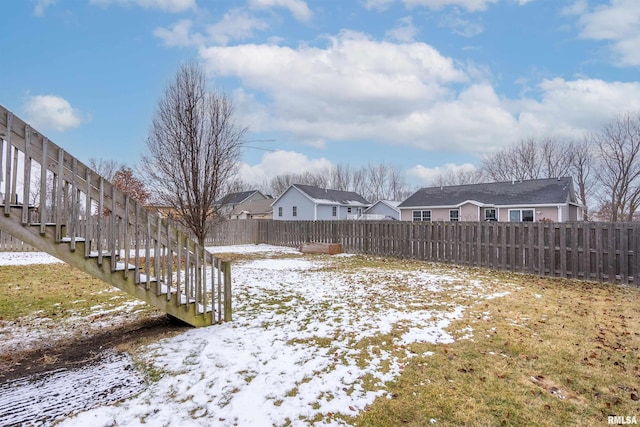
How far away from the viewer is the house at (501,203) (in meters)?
20.8

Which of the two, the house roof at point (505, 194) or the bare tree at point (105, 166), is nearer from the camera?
the house roof at point (505, 194)

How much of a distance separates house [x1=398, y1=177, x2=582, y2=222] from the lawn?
54.4 feet

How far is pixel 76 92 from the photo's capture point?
12086 millimetres

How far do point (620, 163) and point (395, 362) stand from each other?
117 ft

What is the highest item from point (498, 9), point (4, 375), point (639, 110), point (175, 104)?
point (639, 110)

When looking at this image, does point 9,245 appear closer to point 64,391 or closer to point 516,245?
point 64,391

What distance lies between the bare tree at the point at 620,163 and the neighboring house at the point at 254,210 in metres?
35.8

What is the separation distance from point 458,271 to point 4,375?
31.7 ft

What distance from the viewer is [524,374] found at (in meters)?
3.27

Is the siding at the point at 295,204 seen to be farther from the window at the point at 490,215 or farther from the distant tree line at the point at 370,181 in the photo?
the distant tree line at the point at 370,181

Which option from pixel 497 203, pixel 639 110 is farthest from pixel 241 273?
pixel 639 110

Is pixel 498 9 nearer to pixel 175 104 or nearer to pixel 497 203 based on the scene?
pixel 175 104

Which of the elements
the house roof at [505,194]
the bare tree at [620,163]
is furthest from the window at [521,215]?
the bare tree at [620,163]

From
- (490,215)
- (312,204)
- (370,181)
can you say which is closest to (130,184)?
(312,204)
